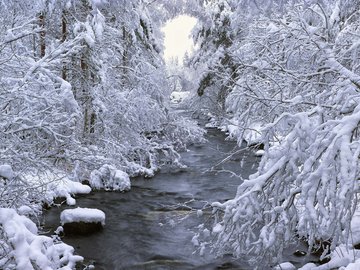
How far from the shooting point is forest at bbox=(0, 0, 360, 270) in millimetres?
5051

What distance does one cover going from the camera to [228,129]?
9.16 metres

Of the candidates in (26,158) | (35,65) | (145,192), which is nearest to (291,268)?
(26,158)

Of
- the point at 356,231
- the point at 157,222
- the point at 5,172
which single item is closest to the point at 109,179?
the point at 157,222

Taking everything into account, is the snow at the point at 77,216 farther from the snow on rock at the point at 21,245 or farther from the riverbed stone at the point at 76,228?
the snow on rock at the point at 21,245

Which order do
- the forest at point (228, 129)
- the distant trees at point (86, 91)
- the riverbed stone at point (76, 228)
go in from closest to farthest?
the forest at point (228, 129) < the distant trees at point (86, 91) < the riverbed stone at point (76, 228)

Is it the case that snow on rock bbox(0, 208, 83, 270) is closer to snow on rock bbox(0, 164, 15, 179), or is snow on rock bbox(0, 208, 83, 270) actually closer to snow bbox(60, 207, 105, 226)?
snow on rock bbox(0, 164, 15, 179)

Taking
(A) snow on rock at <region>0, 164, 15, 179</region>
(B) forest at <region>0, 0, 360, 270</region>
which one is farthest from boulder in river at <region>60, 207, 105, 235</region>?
(A) snow on rock at <region>0, 164, 15, 179</region>

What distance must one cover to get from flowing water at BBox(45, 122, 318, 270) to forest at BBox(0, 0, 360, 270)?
34cm

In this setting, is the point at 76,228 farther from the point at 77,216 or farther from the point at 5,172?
the point at 5,172

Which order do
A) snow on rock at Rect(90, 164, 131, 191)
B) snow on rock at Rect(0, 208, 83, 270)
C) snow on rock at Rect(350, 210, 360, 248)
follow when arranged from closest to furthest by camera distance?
1. snow on rock at Rect(0, 208, 83, 270)
2. snow on rock at Rect(350, 210, 360, 248)
3. snow on rock at Rect(90, 164, 131, 191)

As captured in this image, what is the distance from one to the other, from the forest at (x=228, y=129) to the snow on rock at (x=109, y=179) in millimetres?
36

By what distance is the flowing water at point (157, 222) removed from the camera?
8820mm

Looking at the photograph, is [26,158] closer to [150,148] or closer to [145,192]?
[145,192]

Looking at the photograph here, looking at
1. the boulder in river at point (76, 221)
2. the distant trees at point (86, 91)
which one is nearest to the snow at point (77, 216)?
the boulder in river at point (76, 221)
